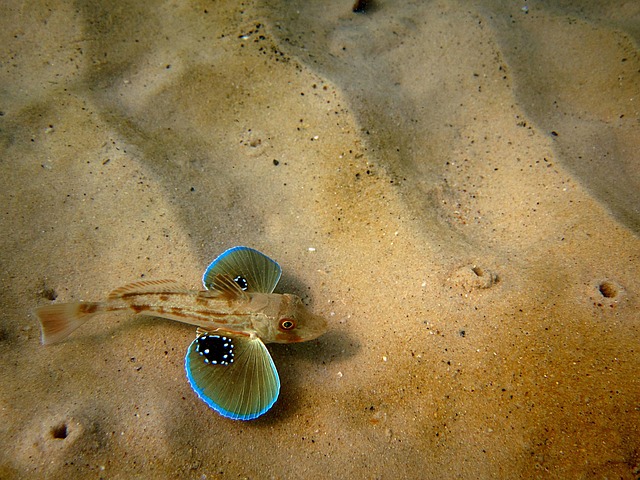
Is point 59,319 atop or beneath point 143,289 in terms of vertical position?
beneath

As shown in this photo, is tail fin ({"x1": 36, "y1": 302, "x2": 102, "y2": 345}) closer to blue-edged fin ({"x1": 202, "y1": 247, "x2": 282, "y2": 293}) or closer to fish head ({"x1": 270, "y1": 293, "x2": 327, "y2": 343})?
blue-edged fin ({"x1": 202, "y1": 247, "x2": 282, "y2": 293})

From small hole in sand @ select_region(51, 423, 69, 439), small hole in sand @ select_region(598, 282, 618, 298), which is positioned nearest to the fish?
small hole in sand @ select_region(51, 423, 69, 439)

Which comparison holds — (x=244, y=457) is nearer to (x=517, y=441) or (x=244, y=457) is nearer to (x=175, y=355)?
(x=175, y=355)

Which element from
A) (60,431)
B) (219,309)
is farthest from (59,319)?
(219,309)

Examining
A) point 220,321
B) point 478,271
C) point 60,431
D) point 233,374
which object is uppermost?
point 478,271

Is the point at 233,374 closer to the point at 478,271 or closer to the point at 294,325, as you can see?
the point at 294,325
